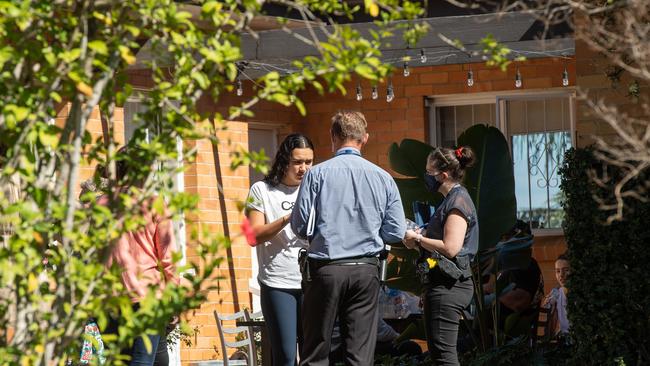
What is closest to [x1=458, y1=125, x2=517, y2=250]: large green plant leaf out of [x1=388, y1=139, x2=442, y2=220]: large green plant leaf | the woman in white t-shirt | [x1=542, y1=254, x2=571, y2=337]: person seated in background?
[x1=388, y1=139, x2=442, y2=220]: large green plant leaf

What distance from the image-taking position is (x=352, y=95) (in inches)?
545

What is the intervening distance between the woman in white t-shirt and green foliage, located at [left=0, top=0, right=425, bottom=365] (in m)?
3.09

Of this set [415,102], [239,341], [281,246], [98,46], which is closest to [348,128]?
[281,246]

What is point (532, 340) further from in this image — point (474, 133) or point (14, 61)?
point (14, 61)

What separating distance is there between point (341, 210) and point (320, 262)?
306 millimetres

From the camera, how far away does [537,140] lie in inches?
523

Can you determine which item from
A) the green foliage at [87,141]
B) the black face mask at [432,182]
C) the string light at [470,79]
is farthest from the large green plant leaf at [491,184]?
the green foliage at [87,141]

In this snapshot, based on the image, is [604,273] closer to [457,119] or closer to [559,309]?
[559,309]

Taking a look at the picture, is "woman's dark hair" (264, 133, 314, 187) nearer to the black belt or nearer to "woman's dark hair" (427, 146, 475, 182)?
"woman's dark hair" (427, 146, 475, 182)

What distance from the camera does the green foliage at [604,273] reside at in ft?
26.6

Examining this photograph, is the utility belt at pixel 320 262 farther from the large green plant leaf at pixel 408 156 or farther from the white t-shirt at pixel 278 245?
the large green plant leaf at pixel 408 156

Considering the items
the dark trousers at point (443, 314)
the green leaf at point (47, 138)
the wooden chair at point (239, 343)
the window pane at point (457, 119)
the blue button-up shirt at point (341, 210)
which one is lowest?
the wooden chair at point (239, 343)

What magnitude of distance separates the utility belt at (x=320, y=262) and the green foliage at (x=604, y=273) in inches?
82.8

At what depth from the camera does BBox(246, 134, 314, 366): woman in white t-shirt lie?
715 cm
